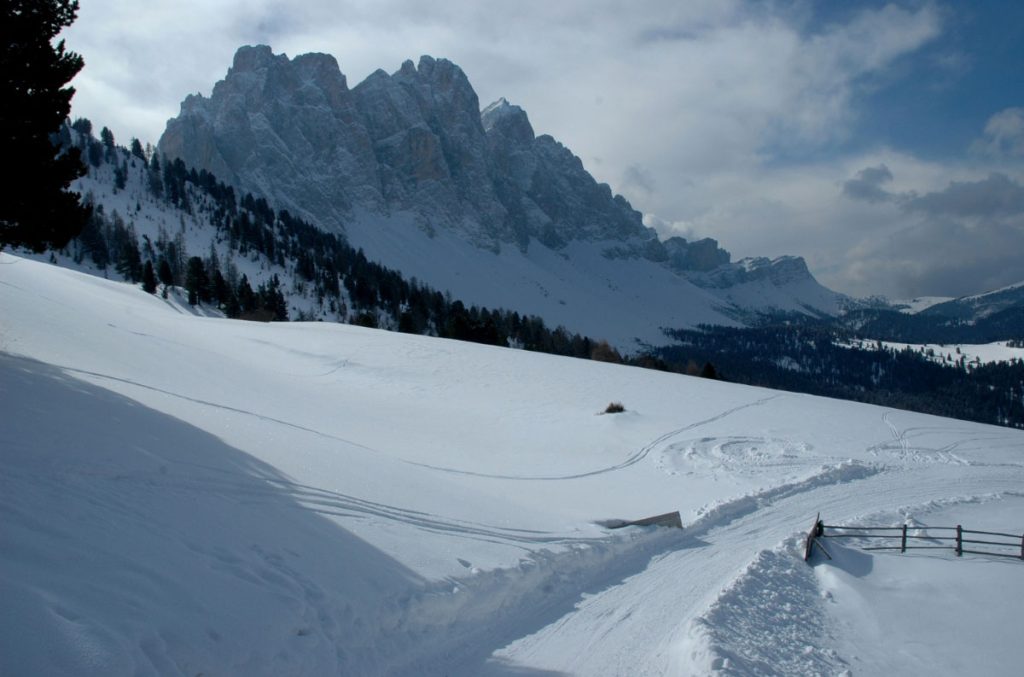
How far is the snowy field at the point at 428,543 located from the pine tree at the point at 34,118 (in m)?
3.66

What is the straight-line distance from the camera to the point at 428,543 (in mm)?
11195

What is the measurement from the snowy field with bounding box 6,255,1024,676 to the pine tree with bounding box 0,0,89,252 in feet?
12.0

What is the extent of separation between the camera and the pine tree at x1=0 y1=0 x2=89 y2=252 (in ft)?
39.0

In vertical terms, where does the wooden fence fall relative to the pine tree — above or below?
below

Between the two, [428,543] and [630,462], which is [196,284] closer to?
[630,462]

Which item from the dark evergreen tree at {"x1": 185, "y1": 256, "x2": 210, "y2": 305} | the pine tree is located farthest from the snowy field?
the dark evergreen tree at {"x1": 185, "y1": 256, "x2": 210, "y2": 305}

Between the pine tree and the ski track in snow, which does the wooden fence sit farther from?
the pine tree

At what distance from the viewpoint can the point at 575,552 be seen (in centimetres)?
1243

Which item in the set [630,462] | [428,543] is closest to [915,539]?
[630,462]

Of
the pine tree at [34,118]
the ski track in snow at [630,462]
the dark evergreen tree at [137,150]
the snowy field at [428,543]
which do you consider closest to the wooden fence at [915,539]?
the snowy field at [428,543]

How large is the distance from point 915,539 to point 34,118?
24346 mm

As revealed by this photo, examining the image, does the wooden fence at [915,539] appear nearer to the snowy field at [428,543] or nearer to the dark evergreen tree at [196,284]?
the snowy field at [428,543]

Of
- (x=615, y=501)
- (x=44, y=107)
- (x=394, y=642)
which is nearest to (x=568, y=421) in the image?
(x=615, y=501)

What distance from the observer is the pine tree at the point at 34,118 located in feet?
39.0
